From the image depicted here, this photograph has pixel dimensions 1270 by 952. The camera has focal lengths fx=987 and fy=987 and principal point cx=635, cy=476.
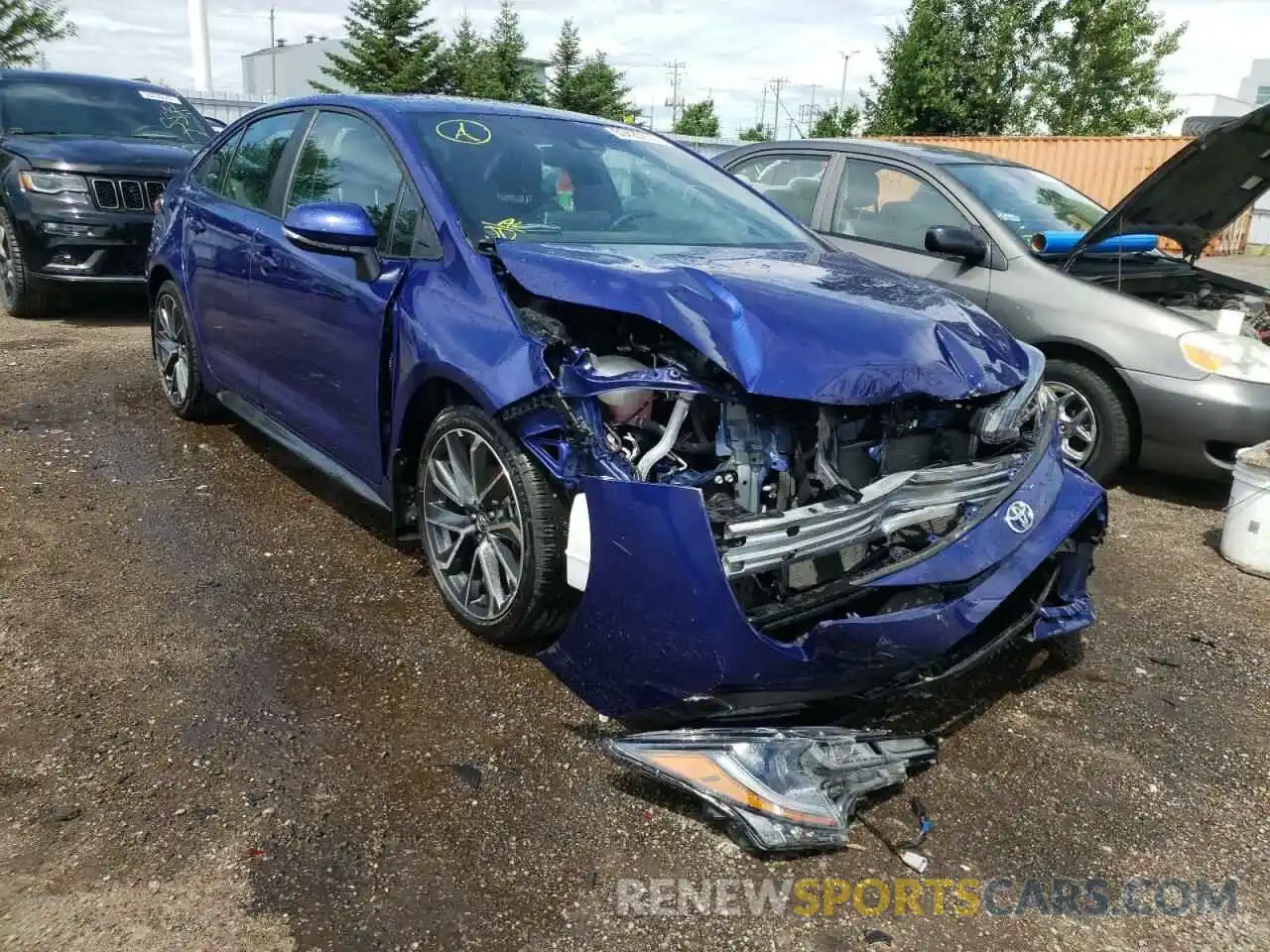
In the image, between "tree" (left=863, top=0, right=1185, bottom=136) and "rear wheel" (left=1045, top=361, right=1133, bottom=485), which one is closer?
"rear wheel" (left=1045, top=361, right=1133, bottom=485)

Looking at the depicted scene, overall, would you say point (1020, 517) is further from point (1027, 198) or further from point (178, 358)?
point (178, 358)

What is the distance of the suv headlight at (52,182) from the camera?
739 centimetres

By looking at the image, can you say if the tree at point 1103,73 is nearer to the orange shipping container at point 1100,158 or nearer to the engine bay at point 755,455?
the orange shipping container at point 1100,158

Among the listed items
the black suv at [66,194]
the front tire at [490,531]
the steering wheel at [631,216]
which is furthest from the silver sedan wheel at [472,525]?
the black suv at [66,194]

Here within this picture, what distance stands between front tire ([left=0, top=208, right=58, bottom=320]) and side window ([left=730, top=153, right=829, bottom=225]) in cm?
554

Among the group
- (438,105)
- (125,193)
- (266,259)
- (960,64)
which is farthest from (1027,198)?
(960,64)

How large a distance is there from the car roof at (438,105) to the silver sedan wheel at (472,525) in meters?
1.44

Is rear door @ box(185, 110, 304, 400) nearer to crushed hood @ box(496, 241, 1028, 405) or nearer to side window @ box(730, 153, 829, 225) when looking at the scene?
crushed hood @ box(496, 241, 1028, 405)

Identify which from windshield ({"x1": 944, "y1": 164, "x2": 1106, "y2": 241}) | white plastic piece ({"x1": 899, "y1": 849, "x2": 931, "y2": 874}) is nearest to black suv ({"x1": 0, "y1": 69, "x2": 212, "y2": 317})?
windshield ({"x1": 944, "y1": 164, "x2": 1106, "y2": 241})

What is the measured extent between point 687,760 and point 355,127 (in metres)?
2.74

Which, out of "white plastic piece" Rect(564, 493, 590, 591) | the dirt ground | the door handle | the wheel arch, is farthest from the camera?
the wheel arch

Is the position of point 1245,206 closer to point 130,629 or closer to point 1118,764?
point 1118,764

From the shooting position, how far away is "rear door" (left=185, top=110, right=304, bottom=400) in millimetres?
4277

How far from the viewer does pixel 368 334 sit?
3369 millimetres
